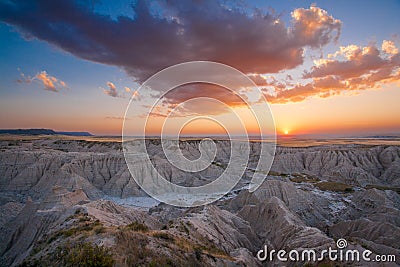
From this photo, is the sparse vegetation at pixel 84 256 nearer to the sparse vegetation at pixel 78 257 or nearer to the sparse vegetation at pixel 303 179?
the sparse vegetation at pixel 78 257

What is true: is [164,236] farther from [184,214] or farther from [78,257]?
[184,214]

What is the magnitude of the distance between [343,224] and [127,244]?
22.1 meters

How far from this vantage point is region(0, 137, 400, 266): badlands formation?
11922mm

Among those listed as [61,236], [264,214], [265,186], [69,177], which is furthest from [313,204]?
[69,177]

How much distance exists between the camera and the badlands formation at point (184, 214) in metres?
11.9

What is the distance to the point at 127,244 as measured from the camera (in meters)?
11.1

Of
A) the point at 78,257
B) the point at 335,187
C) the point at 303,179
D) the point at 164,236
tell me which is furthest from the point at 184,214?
the point at 303,179

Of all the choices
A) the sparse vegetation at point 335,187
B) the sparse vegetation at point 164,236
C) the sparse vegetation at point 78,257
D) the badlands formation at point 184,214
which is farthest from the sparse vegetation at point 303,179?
the sparse vegetation at point 78,257

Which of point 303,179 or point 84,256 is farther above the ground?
point 84,256

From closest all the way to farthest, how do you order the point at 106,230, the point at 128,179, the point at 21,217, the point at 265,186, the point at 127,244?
the point at 127,244, the point at 106,230, the point at 21,217, the point at 265,186, the point at 128,179

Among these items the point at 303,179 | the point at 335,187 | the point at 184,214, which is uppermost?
the point at 335,187

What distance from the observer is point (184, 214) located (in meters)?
30.3

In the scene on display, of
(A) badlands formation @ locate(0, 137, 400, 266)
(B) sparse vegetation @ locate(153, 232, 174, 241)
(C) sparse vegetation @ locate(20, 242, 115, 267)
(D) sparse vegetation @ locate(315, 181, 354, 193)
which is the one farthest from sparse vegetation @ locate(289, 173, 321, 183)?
(C) sparse vegetation @ locate(20, 242, 115, 267)

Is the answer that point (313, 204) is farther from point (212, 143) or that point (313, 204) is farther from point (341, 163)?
point (212, 143)
